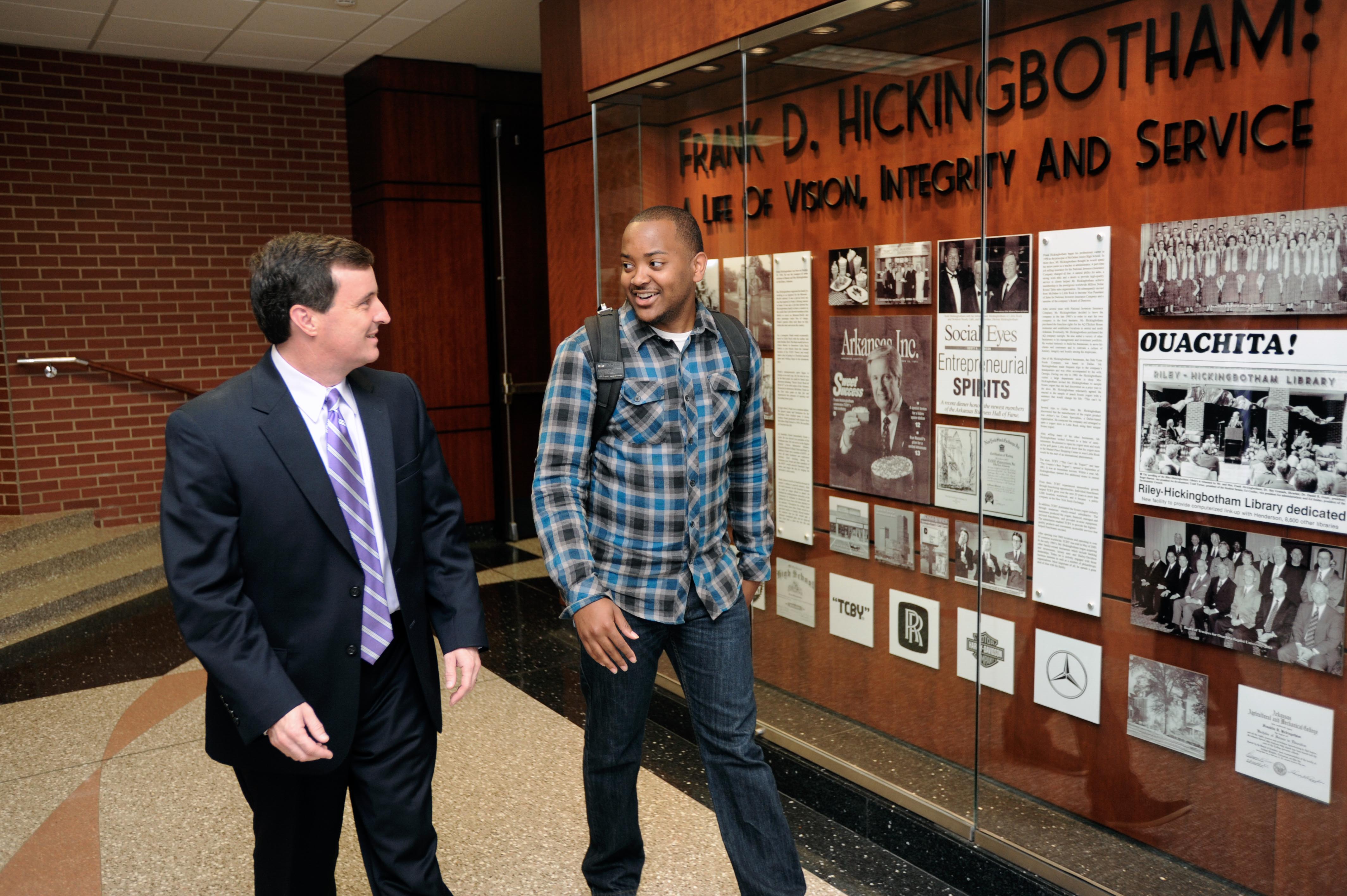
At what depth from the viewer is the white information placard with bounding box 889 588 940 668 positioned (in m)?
2.78

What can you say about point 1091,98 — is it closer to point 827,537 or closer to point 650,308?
point 650,308

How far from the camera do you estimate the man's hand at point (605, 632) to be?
2.09 metres

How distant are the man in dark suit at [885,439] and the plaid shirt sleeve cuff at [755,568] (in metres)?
0.64

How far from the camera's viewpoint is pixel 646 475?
7.25 ft

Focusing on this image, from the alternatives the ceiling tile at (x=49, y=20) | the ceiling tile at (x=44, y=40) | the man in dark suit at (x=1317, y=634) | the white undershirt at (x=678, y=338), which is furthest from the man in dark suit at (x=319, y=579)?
the ceiling tile at (x=44, y=40)

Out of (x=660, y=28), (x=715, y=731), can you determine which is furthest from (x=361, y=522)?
(x=660, y=28)

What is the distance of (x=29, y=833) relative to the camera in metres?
3.05

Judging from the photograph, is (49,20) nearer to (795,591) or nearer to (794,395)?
(794,395)

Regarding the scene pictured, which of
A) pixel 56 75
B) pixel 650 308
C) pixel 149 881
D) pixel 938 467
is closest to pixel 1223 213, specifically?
pixel 938 467

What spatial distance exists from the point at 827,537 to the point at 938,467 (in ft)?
1.74

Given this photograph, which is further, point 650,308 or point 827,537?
point 827,537

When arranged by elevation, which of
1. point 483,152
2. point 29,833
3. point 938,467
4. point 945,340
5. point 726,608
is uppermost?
point 483,152

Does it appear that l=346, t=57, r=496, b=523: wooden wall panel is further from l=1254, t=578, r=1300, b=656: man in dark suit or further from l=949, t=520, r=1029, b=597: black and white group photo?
l=1254, t=578, r=1300, b=656: man in dark suit

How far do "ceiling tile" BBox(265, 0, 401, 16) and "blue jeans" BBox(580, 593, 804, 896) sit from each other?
15.1 feet
